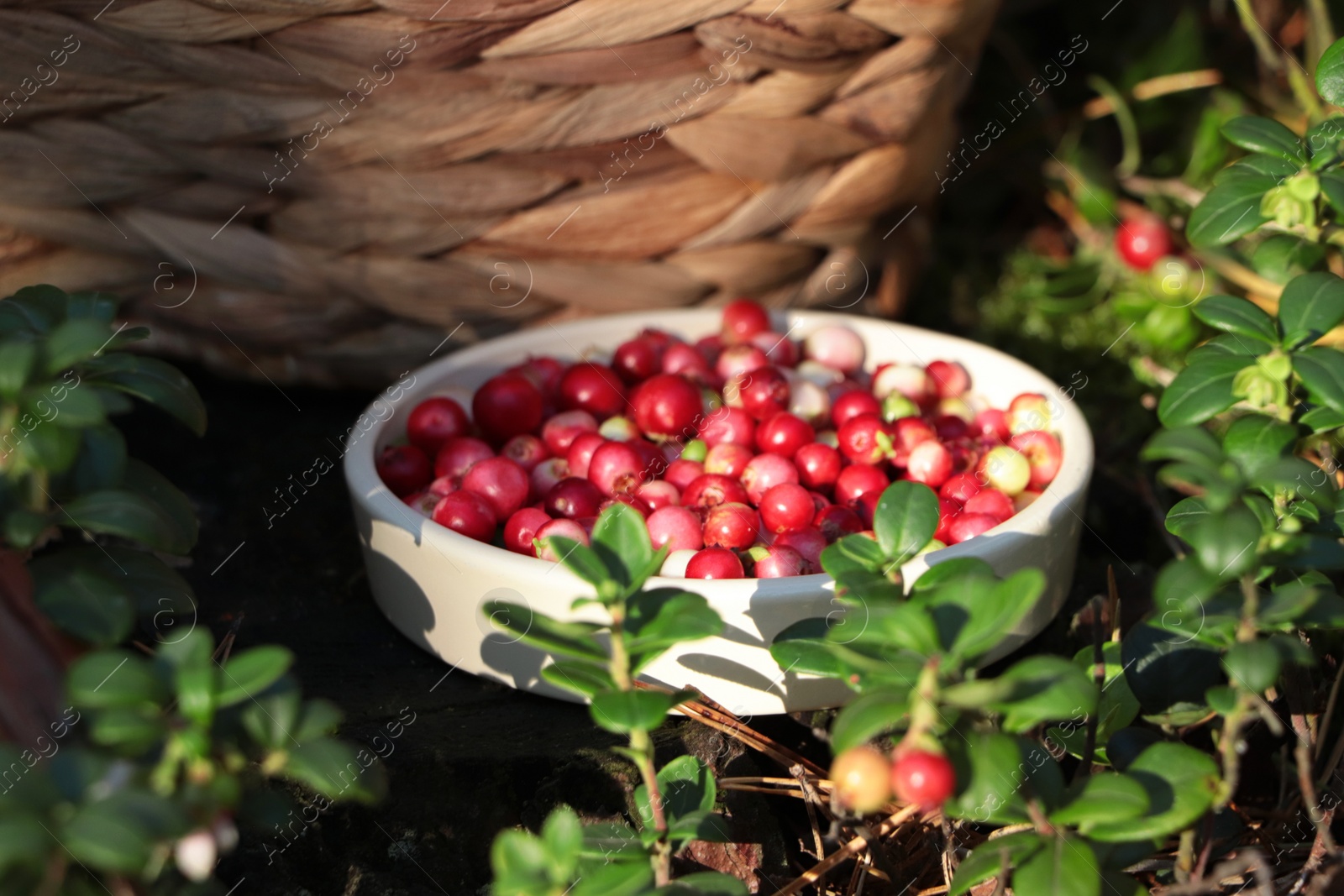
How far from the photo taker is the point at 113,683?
2.28 ft

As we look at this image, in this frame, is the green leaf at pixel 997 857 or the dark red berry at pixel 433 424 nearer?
the green leaf at pixel 997 857

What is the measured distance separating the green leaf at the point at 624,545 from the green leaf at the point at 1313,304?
0.64 m

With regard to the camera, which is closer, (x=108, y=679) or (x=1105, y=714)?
(x=108, y=679)

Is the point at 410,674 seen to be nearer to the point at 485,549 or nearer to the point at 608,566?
the point at 485,549

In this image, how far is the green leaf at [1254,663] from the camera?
0.75 m

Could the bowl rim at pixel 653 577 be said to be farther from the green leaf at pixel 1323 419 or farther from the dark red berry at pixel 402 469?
the green leaf at pixel 1323 419

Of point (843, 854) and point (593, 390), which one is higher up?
point (593, 390)

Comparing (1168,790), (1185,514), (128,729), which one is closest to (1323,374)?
(1185,514)

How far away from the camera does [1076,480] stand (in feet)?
4.01

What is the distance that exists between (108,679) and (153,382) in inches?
11.5

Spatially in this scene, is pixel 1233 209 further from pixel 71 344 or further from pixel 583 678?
pixel 71 344

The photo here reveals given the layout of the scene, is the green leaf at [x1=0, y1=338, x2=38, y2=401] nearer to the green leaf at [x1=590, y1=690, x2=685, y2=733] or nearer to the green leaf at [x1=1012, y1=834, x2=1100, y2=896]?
the green leaf at [x1=590, y1=690, x2=685, y2=733]

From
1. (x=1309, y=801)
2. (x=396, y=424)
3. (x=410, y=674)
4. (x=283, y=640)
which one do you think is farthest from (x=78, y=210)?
(x=1309, y=801)

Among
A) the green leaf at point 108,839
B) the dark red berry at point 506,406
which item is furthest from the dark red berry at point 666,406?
the green leaf at point 108,839
